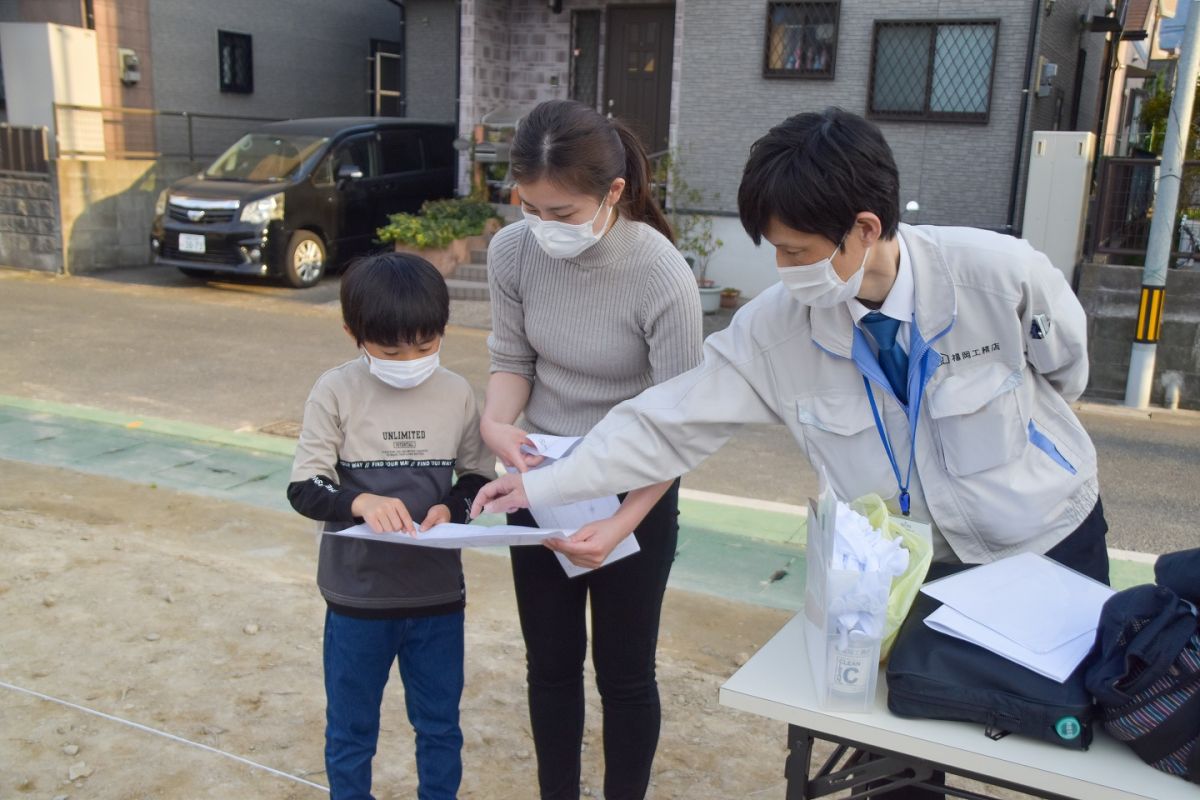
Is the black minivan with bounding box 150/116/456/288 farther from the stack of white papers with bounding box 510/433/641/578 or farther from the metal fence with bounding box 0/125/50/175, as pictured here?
the stack of white papers with bounding box 510/433/641/578

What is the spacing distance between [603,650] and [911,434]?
35.4 inches

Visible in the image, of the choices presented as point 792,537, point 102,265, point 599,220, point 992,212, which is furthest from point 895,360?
point 102,265

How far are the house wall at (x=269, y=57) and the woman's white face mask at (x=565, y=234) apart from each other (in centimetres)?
1375

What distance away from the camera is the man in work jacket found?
6.04 ft

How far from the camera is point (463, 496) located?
241cm

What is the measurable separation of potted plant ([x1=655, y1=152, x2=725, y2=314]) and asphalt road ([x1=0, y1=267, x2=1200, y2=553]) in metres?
2.39

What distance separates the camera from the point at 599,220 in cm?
222

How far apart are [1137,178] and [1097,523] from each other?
23.1 ft

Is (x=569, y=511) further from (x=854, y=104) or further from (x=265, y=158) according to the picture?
(x=265, y=158)

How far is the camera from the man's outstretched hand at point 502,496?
2143 millimetres

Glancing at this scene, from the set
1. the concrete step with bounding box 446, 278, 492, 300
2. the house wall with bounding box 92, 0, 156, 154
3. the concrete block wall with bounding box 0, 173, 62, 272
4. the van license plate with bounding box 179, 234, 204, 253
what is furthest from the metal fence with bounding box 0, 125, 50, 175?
the concrete step with bounding box 446, 278, 492, 300

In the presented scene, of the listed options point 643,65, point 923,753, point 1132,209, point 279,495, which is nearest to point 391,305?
point 923,753

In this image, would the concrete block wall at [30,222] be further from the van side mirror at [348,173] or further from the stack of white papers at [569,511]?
the stack of white papers at [569,511]

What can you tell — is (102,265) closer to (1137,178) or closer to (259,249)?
(259,249)
